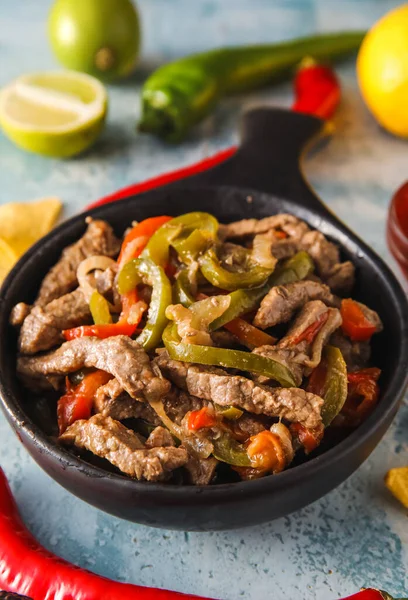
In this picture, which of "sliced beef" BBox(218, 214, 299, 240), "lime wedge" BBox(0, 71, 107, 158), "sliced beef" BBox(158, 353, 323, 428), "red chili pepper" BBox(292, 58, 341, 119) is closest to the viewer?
"sliced beef" BBox(158, 353, 323, 428)

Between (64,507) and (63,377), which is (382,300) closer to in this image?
(63,377)

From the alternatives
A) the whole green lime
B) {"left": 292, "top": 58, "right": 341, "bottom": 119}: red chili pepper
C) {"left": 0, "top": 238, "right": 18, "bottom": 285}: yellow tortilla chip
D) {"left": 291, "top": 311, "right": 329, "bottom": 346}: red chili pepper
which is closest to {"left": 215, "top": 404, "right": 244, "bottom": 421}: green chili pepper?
{"left": 291, "top": 311, "right": 329, "bottom": 346}: red chili pepper

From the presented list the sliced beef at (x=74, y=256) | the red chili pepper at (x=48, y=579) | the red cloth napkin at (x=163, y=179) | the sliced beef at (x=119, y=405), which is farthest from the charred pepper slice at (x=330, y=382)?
the red cloth napkin at (x=163, y=179)

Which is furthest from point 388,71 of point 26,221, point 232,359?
point 232,359

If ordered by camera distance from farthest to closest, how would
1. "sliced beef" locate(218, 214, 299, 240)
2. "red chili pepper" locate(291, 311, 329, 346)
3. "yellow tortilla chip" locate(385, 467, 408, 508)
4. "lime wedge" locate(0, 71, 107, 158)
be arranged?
"lime wedge" locate(0, 71, 107, 158), "sliced beef" locate(218, 214, 299, 240), "yellow tortilla chip" locate(385, 467, 408, 508), "red chili pepper" locate(291, 311, 329, 346)

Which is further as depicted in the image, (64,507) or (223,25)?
(223,25)

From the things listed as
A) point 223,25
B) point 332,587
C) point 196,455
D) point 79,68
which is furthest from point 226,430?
point 223,25

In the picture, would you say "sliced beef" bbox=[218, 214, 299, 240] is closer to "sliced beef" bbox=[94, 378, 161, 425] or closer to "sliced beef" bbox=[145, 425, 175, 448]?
"sliced beef" bbox=[94, 378, 161, 425]
